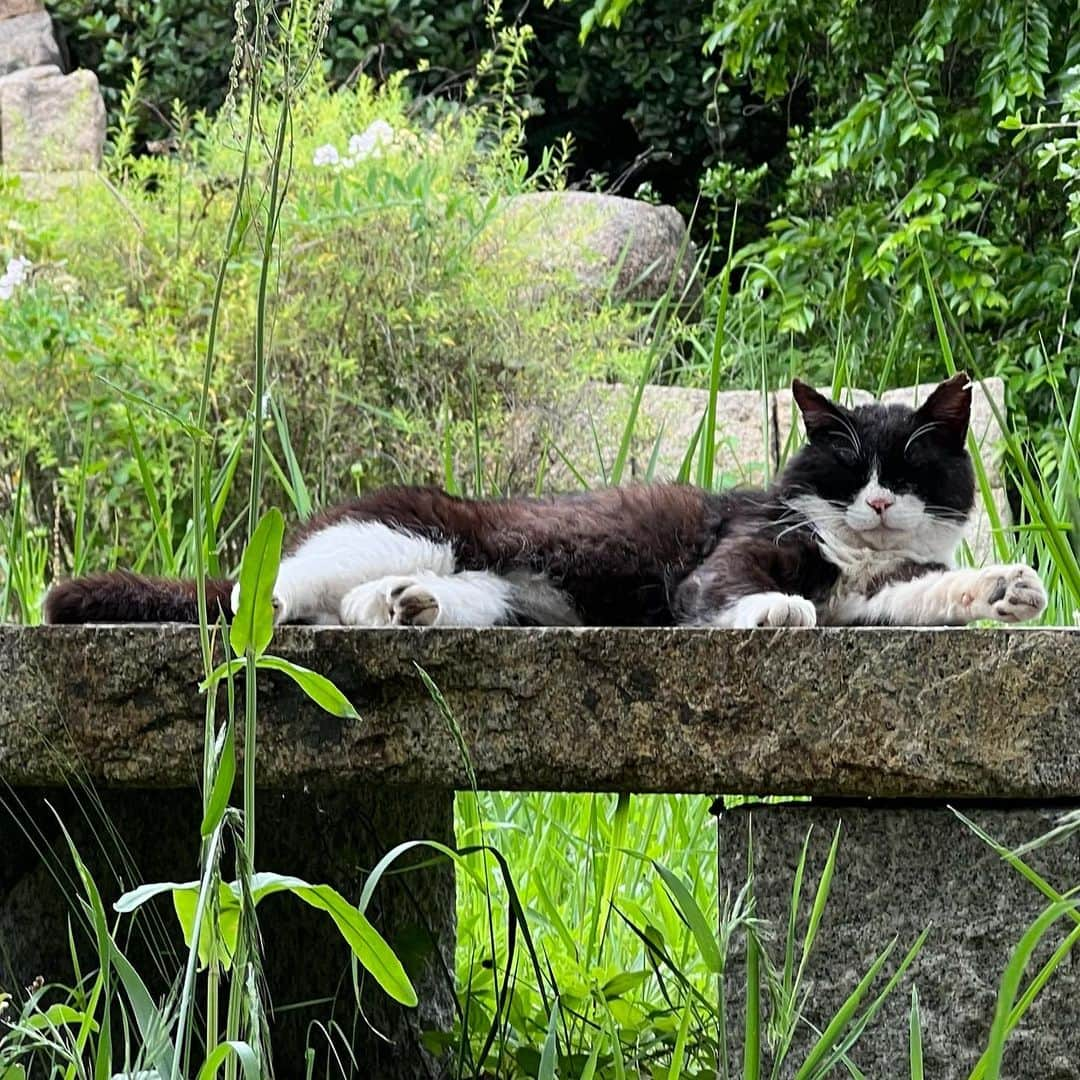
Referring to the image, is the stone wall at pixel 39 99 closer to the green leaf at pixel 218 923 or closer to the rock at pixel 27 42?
the rock at pixel 27 42

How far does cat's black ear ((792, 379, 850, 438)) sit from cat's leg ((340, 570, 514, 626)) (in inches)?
19.7

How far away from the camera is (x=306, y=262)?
163 inches

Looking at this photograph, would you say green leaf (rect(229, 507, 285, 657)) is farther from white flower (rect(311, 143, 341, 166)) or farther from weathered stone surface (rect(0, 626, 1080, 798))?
white flower (rect(311, 143, 341, 166))

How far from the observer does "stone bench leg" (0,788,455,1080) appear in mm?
1488

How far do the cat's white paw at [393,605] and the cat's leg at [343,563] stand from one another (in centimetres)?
11

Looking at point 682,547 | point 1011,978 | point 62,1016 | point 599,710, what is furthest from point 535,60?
point 1011,978

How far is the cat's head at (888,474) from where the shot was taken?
1.95 m

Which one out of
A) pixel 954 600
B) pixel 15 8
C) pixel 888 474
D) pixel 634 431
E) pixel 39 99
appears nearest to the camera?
pixel 954 600

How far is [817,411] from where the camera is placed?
2078mm

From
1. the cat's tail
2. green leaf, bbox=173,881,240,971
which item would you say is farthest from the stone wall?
green leaf, bbox=173,881,240,971

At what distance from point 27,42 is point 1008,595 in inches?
310

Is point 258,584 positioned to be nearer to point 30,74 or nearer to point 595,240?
point 595,240

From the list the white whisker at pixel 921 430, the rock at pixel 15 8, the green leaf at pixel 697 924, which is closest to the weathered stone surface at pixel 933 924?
the green leaf at pixel 697 924

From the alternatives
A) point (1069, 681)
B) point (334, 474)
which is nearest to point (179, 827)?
point (1069, 681)
